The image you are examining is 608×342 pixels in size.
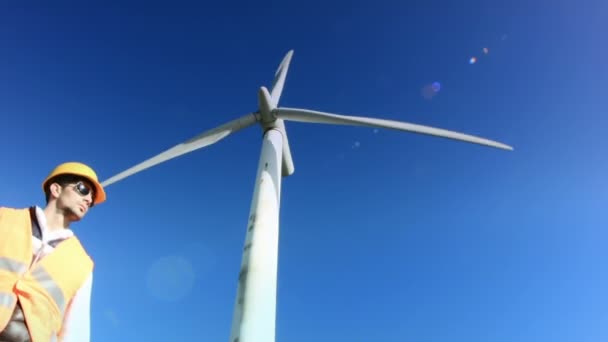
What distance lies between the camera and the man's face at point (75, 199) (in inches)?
175

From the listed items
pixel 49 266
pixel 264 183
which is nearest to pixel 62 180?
pixel 49 266

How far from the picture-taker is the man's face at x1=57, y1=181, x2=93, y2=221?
444cm

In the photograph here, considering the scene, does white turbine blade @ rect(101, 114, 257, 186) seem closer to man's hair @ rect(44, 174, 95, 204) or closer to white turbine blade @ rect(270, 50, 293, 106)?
white turbine blade @ rect(270, 50, 293, 106)

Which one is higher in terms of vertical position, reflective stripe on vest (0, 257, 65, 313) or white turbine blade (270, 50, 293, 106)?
white turbine blade (270, 50, 293, 106)

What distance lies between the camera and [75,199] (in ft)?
14.8

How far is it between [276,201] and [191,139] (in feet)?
18.7

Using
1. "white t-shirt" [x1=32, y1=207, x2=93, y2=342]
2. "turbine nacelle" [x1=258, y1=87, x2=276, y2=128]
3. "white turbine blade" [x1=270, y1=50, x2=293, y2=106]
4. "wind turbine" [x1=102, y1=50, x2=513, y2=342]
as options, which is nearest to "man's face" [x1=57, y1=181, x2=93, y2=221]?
"white t-shirt" [x1=32, y1=207, x2=93, y2=342]

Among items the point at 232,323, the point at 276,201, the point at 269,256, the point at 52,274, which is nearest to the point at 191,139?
the point at 276,201

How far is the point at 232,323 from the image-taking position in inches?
303

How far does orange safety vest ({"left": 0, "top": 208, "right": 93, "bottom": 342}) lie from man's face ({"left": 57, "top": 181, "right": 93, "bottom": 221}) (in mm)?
376

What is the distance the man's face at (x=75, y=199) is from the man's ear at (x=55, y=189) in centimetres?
1

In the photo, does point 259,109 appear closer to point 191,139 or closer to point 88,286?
point 191,139

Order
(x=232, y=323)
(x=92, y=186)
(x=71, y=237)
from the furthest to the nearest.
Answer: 1. (x=232, y=323)
2. (x=92, y=186)
3. (x=71, y=237)

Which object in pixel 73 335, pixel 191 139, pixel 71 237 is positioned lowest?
pixel 73 335
